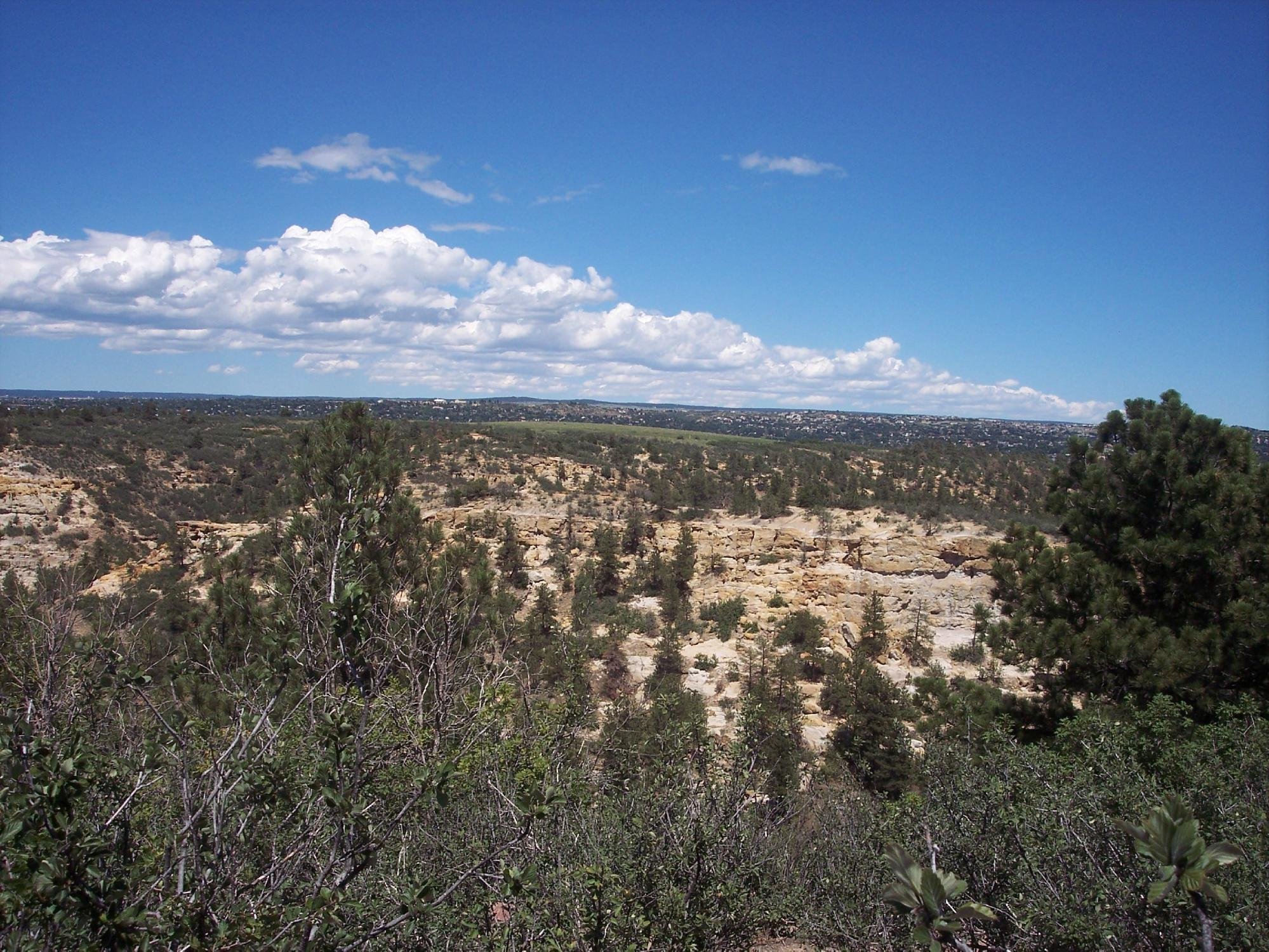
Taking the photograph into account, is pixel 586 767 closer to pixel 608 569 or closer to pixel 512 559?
pixel 608 569

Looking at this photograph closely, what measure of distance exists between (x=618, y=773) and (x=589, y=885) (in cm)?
418

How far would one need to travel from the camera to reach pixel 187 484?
1240 inches

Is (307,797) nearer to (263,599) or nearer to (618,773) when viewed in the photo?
(618,773)

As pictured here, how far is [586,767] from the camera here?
20.7 ft

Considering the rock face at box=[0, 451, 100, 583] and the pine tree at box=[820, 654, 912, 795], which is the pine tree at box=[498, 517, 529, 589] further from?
the rock face at box=[0, 451, 100, 583]

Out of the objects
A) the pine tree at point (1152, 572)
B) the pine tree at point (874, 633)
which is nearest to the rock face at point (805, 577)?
the pine tree at point (874, 633)

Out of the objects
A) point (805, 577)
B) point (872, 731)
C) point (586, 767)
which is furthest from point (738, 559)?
point (586, 767)

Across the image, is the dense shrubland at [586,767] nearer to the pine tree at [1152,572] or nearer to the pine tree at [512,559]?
the pine tree at [1152,572]

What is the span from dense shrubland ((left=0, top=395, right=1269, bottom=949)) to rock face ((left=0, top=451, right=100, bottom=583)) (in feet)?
42.3

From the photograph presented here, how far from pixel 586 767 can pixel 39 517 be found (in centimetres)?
2780

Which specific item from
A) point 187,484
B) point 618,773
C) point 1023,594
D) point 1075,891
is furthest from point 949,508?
point 187,484

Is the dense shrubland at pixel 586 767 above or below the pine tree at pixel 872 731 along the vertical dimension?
above

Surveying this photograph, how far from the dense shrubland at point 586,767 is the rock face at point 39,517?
1290cm

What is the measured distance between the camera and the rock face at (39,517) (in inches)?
867
